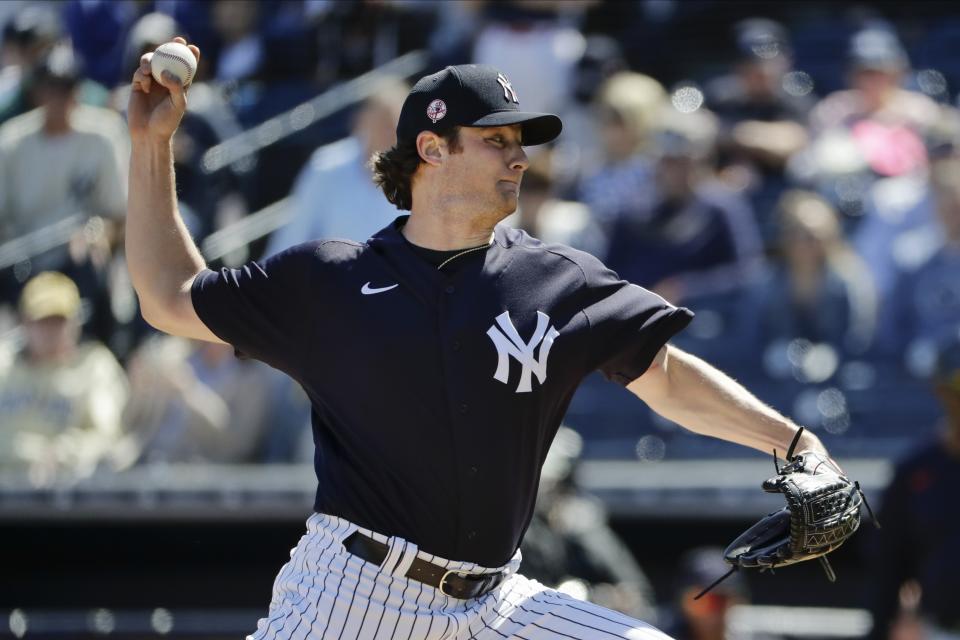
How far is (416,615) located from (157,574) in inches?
190

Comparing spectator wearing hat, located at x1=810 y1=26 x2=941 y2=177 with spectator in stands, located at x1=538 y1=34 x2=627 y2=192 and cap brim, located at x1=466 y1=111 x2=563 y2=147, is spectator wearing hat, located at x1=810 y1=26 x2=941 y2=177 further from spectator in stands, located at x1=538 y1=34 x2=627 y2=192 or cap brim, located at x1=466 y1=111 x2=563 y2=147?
cap brim, located at x1=466 y1=111 x2=563 y2=147

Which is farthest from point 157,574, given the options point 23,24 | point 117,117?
point 23,24

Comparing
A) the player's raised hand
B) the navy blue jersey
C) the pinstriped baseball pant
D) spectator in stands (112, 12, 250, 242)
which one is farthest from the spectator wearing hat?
the player's raised hand

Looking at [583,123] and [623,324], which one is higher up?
[623,324]

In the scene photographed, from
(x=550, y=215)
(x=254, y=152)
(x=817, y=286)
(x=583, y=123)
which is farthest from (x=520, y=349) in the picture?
(x=254, y=152)

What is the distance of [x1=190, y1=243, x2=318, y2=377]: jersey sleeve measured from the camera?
3340mm

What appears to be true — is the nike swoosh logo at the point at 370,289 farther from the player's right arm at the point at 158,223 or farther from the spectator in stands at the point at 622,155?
the spectator in stands at the point at 622,155

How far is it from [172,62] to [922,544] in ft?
12.1

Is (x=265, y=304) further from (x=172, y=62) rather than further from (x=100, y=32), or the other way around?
(x=100, y=32)

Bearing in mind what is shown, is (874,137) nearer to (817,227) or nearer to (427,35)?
(817,227)

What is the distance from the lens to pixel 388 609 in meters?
3.25

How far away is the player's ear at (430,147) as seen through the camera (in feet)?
11.2

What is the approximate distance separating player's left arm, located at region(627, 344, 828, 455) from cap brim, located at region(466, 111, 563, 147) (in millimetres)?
538

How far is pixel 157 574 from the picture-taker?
25.7ft
